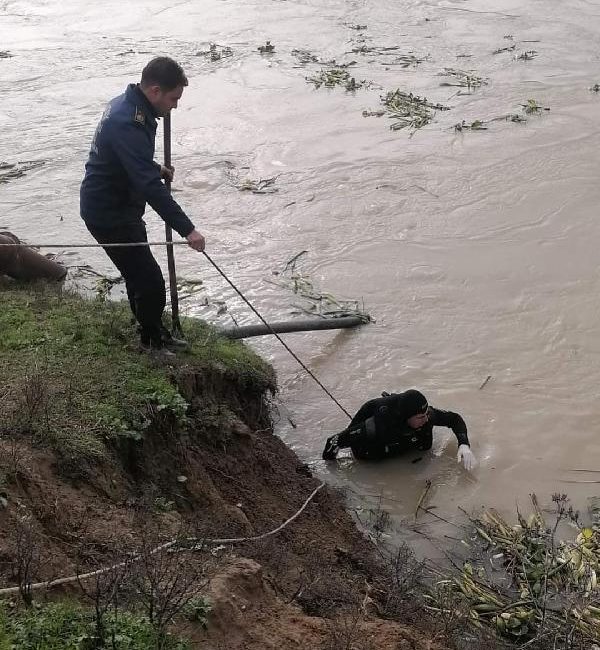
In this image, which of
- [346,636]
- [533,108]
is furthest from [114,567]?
[533,108]

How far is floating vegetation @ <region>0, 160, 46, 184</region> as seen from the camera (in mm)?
11945

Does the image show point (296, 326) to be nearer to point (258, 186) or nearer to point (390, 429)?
point (390, 429)

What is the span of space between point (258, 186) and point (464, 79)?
6.18 m

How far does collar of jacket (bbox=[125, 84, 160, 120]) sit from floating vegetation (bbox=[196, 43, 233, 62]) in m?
13.2

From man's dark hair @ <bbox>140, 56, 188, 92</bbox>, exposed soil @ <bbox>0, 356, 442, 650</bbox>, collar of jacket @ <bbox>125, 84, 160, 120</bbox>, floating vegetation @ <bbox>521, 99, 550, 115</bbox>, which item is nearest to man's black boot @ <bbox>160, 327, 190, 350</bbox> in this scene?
exposed soil @ <bbox>0, 356, 442, 650</bbox>

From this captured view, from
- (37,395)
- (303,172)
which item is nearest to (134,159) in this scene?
(37,395)

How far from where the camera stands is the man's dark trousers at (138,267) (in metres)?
5.43

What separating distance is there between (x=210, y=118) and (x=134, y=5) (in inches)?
423

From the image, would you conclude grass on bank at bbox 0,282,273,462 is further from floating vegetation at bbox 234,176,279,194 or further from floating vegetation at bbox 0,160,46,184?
floating vegetation at bbox 0,160,46,184

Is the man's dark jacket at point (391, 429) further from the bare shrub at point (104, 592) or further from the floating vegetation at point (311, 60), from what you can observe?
the floating vegetation at point (311, 60)

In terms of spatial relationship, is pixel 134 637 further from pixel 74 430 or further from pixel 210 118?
pixel 210 118

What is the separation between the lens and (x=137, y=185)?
16.2 feet

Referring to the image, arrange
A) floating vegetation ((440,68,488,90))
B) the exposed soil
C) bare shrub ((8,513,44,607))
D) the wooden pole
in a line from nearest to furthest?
bare shrub ((8,513,44,607)) → the exposed soil → the wooden pole → floating vegetation ((440,68,488,90))

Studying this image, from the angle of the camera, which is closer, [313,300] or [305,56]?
[313,300]
